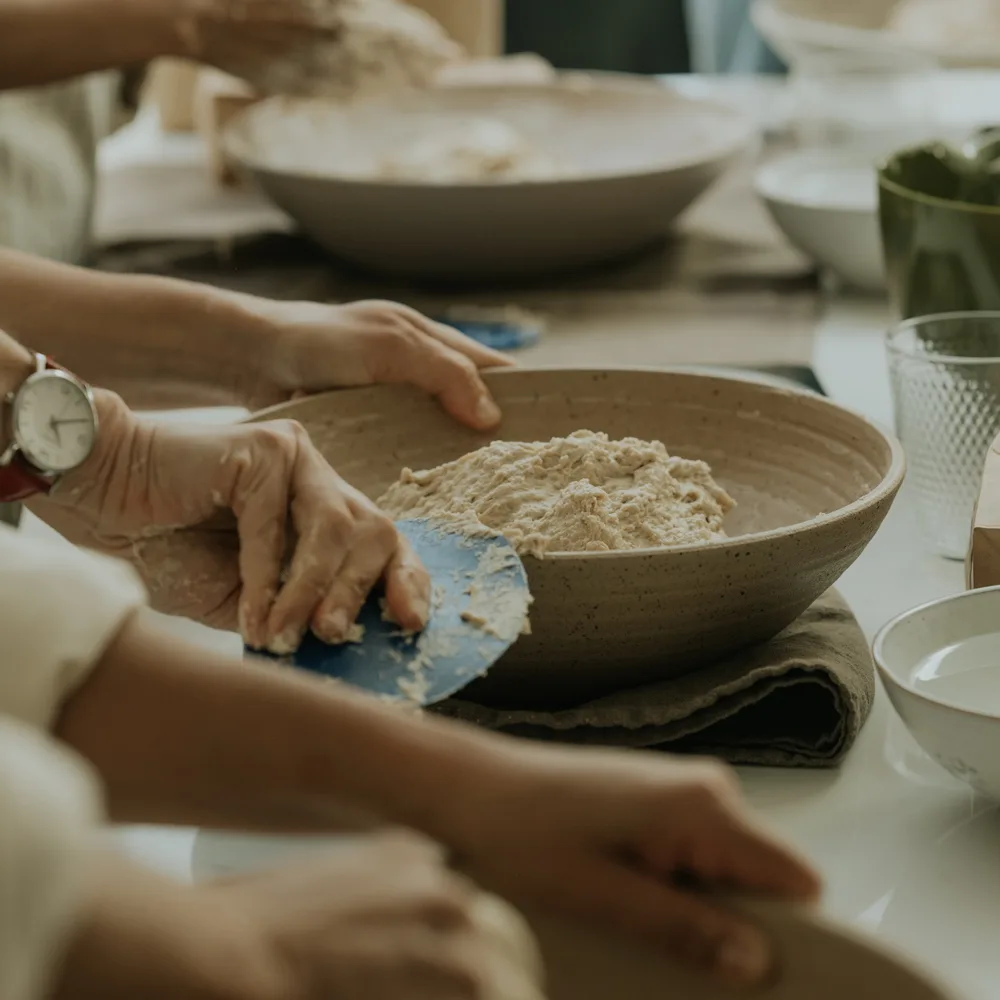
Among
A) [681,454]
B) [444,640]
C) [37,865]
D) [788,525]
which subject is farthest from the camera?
[681,454]

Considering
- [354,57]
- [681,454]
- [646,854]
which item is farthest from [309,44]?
[646,854]

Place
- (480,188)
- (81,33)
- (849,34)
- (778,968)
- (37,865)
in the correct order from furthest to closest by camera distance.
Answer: (849,34)
(81,33)
(480,188)
(778,968)
(37,865)

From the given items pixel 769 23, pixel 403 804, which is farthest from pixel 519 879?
pixel 769 23

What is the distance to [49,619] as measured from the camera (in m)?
0.64

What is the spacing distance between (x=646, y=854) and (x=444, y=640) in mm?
266

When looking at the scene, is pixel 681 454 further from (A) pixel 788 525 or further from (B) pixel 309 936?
(B) pixel 309 936

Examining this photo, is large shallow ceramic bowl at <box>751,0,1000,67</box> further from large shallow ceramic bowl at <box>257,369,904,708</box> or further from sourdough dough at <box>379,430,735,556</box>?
sourdough dough at <box>379,430,735,556</box>

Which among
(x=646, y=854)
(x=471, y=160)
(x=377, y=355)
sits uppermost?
(x=646, y=854)

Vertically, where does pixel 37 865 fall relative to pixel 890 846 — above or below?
above

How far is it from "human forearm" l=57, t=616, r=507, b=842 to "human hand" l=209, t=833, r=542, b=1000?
65mm

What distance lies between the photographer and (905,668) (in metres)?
A: 0.93

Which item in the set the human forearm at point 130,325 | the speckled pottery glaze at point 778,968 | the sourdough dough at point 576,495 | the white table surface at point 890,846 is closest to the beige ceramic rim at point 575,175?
the human forearm at point 130,325

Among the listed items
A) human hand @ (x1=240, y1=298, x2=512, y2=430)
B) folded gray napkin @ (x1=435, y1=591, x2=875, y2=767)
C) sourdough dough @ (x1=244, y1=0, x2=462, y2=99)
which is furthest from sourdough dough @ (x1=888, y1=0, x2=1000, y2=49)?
folded gray napkin @ (x1=435, y1=591, x2=875, y2=767)

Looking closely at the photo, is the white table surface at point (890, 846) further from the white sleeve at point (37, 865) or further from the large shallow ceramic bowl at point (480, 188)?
the large shallow ceramic bowl at point (480, 188)
